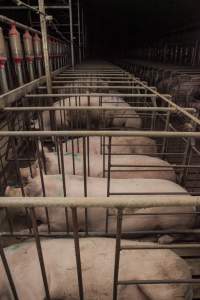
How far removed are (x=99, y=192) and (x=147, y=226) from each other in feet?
1.22

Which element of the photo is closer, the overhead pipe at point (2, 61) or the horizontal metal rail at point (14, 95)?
the horizontal metal rail at point (14, 95)

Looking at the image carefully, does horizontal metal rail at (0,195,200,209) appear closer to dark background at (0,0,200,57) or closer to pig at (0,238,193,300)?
pig at (0,238,193,300)

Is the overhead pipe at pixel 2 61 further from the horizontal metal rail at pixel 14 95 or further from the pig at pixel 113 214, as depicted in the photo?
the pig at pixel 113 214

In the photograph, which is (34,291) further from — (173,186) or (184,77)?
(184,77)

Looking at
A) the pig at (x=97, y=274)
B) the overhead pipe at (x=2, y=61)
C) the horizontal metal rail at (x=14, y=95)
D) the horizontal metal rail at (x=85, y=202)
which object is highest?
the overhead pipe at (x=2, y=61)

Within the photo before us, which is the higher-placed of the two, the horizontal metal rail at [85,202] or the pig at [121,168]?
the horizontal metal rail at [85,202]

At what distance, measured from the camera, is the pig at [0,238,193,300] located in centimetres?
108

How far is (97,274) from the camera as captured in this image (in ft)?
3.68

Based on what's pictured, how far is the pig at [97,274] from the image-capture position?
108cm

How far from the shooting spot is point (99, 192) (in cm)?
157

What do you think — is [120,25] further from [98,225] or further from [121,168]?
[98,225]

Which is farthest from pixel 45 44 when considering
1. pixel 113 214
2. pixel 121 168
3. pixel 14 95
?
pixel 113 214

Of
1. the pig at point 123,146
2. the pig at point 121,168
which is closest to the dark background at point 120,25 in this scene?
the pig at point 123,146

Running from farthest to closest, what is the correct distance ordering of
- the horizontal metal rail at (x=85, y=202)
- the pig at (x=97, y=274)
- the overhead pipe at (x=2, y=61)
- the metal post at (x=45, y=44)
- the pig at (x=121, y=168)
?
the metal post at (x=45, y=44), the overhead pipe at (x=2, y=61), the pig at (x=121, y=168), the pig at (x=97, y=274), the horizontal metal rail at (x=85, y=202)
